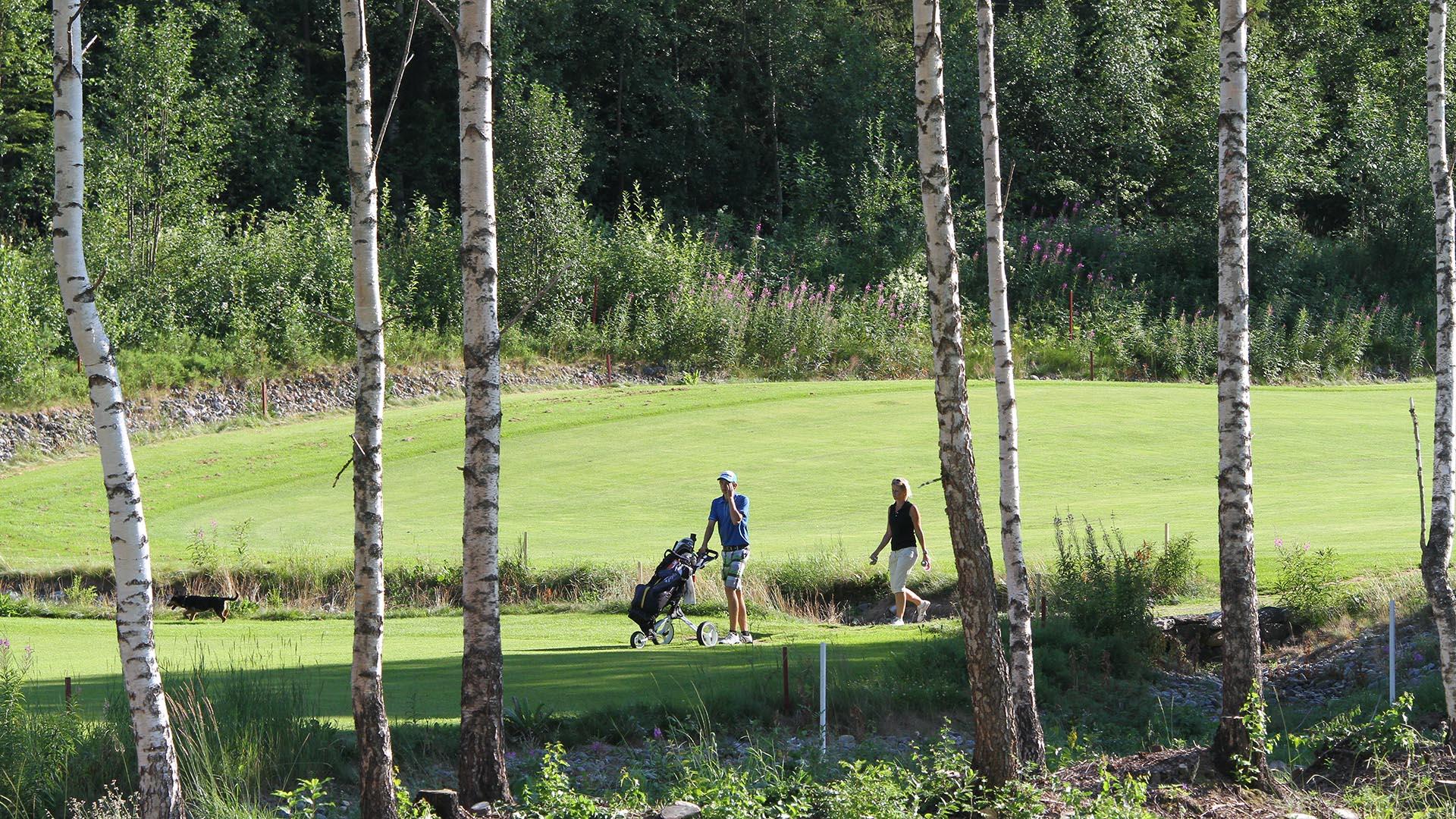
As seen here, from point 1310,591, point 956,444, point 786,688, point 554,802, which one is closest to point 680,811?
point 554,802

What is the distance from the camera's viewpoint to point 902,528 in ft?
46.2

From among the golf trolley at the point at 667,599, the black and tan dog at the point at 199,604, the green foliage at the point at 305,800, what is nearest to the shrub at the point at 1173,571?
the golf trolley at the point at 667,599

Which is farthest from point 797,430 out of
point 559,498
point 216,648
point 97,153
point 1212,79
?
point 1212,79

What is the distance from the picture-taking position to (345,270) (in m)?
32.8

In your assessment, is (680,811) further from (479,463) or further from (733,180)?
(733,180)

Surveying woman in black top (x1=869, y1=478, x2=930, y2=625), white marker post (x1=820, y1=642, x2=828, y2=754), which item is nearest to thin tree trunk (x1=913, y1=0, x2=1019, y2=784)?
white marker post (x1=820, y1=642, x2=828, y2=754)

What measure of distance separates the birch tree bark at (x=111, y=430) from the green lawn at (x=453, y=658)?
2.85 metres

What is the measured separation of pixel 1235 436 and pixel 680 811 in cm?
426

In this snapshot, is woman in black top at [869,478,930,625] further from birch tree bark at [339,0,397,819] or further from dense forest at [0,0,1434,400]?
dense forest at [0,0,1434,400]

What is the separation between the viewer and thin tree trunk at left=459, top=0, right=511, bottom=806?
776cm

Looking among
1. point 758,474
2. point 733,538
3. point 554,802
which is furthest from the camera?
point 758,474

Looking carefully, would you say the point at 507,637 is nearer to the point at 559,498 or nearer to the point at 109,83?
the point at 559,498

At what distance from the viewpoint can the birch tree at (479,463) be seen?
7758 mm

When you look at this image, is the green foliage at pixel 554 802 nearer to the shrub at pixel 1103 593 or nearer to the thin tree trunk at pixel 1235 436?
the thin tree trunk at pixel 1235 436
